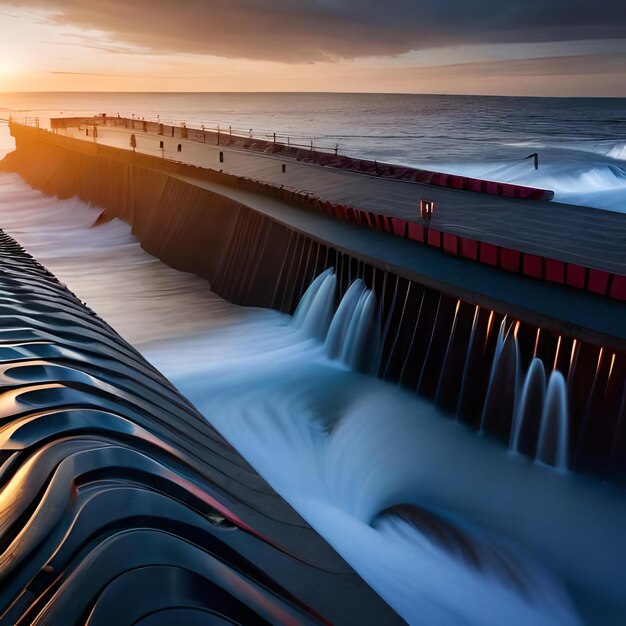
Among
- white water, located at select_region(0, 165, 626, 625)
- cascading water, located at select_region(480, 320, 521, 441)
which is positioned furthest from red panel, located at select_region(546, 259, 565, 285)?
white water, located at select_region(0, 165, 626, 625)

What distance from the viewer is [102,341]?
7367 mm

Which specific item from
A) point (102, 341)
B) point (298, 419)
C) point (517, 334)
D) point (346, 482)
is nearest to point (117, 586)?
point (102, 341)

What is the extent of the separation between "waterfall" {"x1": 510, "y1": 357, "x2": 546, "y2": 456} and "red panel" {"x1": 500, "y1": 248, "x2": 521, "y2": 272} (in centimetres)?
217

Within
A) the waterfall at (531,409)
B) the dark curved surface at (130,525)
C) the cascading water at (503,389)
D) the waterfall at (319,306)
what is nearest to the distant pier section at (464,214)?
the cascading water at (503,389)

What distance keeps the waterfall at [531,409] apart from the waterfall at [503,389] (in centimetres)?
14

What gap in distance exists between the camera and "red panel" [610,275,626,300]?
26.0ft

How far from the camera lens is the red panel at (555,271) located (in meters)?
8.65

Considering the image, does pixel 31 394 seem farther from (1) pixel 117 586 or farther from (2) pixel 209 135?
(2) pixel 209 135

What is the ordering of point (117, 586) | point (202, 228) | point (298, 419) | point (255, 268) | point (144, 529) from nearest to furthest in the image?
point (117, 586), point (144, 529), point (298, 419), point (255, 268), point (202, 228)

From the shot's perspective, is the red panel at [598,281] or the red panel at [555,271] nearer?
the red panel at [598,281]

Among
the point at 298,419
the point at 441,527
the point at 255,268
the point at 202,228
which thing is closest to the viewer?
the point at 441,527

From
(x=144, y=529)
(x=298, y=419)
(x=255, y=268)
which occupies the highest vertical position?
(x=144, y=529)

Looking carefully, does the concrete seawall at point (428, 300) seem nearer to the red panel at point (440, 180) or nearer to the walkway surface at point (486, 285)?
the walkway surface at point (486, 285)

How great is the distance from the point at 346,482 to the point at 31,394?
455cm
